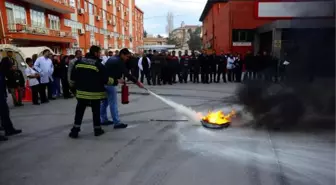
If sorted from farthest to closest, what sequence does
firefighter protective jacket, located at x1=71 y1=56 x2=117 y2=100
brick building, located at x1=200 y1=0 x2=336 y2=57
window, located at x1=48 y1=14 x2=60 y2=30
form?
window, located at x1=48 y1=14 x2=60 y2=30, brick building, located at x1=200 y1=0 x2=336 y2=57, firefighter protective jacket, located at x1=71 y1=56 x2=117 y2=100

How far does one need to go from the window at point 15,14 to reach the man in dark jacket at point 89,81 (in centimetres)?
2102

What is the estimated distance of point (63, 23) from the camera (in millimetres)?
33594

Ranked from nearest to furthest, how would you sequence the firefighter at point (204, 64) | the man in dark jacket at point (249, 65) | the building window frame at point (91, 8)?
the man in dark jacket at point (249, 65)
the firefighter at point (204, 64)
the building window frame at point (91, 8)

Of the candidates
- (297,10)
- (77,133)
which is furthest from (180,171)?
(297,10)

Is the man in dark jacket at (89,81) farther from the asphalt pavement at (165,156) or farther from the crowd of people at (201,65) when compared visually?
the crowd of people at (201,65)

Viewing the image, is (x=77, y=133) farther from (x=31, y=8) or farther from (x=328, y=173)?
(x=31, y=8)

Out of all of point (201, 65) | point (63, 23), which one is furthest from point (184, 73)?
point (63, 23)

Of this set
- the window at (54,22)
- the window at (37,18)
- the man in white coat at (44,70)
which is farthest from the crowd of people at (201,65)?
the window at (54,22)

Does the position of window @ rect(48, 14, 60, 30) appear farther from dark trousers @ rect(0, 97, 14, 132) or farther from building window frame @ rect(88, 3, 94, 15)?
dark trousers @ rect(0, 97, 14, 132)

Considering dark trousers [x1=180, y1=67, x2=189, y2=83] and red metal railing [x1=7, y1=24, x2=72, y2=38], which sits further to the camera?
red metal railing [x1=7, y1=24, x2=72, y2=38]

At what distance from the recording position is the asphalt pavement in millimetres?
3885

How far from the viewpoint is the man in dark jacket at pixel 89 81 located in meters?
5.54

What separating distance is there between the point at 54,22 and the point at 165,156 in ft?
102

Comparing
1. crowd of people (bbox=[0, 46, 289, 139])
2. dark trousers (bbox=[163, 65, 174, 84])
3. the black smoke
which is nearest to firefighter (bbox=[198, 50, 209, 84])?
crowd of people (bbox=[0, 46, 289, 139])
